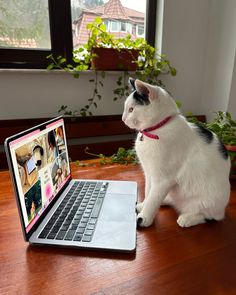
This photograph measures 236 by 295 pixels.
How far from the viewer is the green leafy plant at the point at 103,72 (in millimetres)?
1299

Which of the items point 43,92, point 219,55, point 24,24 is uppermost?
point 24,24

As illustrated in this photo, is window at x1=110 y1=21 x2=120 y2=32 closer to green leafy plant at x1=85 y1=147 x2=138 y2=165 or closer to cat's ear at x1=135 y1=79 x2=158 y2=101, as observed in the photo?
green leafy plant at x1=85 y1=147 x2=138 y2=165

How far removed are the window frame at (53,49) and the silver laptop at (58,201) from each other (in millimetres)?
820

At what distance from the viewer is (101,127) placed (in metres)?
1.48

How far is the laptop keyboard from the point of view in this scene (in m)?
0.50

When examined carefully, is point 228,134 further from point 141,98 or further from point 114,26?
point 114,26

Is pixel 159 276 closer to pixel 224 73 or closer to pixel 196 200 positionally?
pixel 196 200

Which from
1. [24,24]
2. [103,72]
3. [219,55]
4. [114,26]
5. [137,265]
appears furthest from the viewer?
[219,55]

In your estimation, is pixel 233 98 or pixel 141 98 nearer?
pixel 141 98

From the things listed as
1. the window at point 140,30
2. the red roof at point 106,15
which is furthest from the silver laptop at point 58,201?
the window at point 140,30

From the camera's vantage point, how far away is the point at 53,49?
1.37 metres

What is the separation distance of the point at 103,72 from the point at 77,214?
104cm

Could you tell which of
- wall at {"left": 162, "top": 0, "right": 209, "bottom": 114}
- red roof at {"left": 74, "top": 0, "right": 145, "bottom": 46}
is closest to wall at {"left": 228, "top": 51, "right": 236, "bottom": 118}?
wall at {"left": 162, "top": 0, "right": 209, "bottom": 114}

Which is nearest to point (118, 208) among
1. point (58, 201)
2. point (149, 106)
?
point (58, 201)
